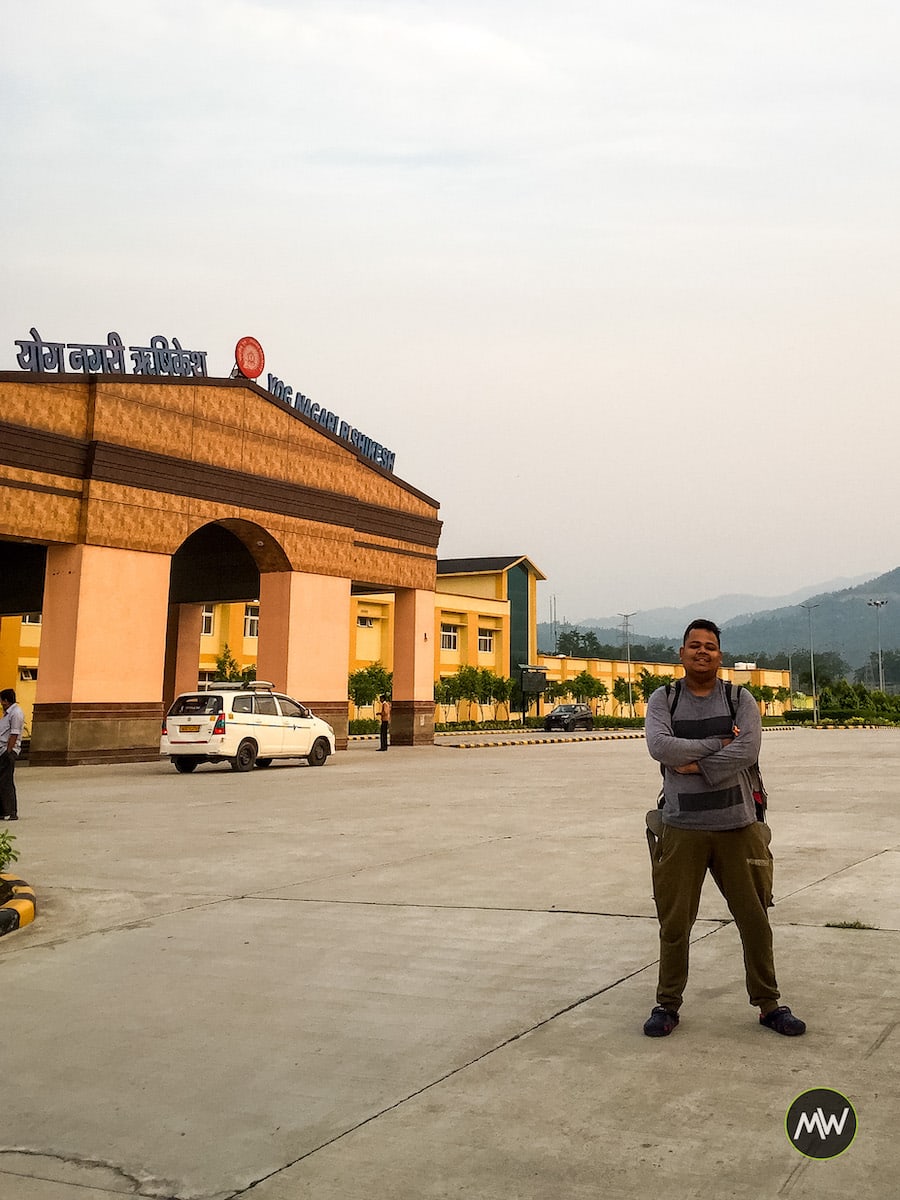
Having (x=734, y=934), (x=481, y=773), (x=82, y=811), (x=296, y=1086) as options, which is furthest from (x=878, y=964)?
(x=481, y=773)

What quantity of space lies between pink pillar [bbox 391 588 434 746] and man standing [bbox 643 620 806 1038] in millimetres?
32352

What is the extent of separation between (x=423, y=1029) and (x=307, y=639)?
27.7 m

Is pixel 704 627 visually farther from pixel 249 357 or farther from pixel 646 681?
pixel 646 681

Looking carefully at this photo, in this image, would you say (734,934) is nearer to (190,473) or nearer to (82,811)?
(82,811)

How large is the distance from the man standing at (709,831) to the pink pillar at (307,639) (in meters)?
27.1

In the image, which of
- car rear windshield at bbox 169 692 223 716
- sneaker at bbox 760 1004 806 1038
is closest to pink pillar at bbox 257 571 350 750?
car rear windshield at bbox 169 692 223 716

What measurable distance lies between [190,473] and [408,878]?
2168 centimetres

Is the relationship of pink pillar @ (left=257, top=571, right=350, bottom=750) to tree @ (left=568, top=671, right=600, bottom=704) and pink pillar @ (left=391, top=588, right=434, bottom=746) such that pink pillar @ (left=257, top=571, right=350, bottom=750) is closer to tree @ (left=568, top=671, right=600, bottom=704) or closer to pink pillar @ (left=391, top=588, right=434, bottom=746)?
pink pillar @ (left=391, top=588, right=434, bottom=746)

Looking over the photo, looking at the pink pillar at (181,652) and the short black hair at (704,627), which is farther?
the pink pillar at (181,652)

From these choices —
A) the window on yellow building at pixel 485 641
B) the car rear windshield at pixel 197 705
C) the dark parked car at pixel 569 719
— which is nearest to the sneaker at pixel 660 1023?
the car rear windshield at pixel 197 705

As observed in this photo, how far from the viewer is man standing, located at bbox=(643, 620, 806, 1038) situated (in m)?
5.41

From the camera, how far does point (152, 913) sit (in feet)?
28.7

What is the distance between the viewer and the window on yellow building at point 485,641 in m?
83.5

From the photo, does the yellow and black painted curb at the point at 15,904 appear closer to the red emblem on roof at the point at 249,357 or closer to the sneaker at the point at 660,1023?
the sneaker at the point at 660,1023
